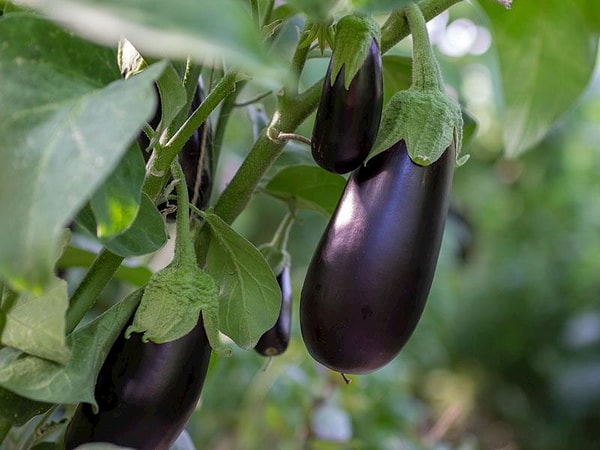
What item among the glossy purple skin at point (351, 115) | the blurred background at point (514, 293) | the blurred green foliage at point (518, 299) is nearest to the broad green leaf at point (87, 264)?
the glossy purple skin at point (351, 115)

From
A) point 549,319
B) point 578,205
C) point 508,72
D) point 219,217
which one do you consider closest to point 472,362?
point 549,319

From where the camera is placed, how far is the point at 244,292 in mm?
333

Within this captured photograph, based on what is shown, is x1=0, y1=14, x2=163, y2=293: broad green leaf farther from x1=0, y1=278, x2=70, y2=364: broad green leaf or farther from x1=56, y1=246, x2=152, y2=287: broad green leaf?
x1=56, y1=246, x2=152, y2=287: broad green leaf

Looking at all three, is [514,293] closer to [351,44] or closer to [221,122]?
[221,122]

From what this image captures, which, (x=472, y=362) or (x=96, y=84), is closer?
(x=96, y=84)

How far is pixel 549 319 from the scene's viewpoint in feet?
8.87

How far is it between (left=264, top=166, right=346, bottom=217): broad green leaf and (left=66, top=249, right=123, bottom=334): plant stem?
0.13m

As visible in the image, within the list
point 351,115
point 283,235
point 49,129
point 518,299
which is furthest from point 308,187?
point 518,299

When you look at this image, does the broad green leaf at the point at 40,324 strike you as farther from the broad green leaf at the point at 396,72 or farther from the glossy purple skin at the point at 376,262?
the broad green leaf at the point at 396,72

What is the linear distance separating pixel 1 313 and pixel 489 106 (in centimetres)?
Answer: 318

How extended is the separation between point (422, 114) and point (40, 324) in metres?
0.16

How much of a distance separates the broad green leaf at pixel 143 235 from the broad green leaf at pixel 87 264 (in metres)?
0.21

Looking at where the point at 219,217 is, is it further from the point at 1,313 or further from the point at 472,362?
Answer: the point at 472,362

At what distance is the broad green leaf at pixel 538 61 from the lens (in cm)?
47
